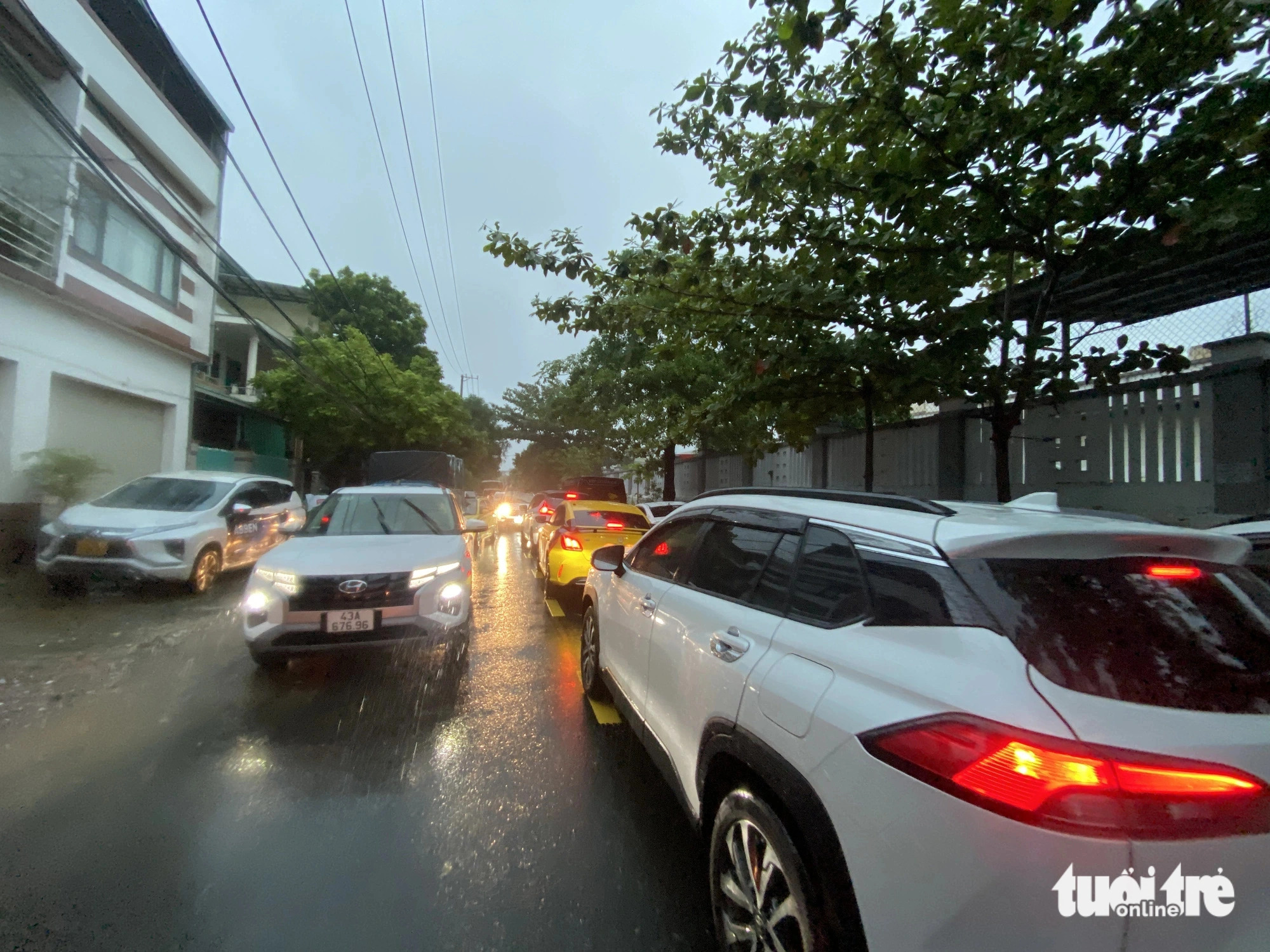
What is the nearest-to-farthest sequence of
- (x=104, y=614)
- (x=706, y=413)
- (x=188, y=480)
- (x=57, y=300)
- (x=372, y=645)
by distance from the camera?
(x=372, y=645) < (x=104, y=614) < (x=706, y=413) < (x=188, y=480) < (x=57, y=300)

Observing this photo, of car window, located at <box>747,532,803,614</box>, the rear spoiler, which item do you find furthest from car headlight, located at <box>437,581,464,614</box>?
the rear spoiler

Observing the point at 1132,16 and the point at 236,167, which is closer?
the point at 1132,16

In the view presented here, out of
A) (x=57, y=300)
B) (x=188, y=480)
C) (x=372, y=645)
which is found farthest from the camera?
(x=57, y=300)

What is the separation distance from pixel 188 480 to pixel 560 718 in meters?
7.80

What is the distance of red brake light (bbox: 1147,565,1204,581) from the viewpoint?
168 cm

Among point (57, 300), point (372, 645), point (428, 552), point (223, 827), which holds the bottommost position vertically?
point (223, 827)

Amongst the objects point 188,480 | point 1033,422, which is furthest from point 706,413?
point 188,480

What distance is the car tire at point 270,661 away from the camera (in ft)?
16.1

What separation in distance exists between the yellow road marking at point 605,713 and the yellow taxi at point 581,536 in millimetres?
2992

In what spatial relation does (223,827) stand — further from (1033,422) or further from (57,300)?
(57,300)

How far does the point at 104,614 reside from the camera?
698 cm

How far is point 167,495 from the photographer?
29.3 ft

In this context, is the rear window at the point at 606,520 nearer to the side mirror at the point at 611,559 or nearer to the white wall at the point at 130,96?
the side mirror at the point at 611,559

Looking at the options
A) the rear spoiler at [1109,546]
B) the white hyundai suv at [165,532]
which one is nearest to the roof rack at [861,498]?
the rear spoiler at [1109,546]
